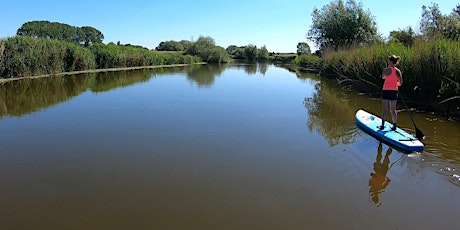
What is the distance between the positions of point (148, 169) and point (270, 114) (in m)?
5.66

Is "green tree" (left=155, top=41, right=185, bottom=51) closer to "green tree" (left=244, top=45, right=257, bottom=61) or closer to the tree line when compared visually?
"green tree" (left=244, top=45, right=257, bottom=61)

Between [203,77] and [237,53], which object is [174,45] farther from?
[203,77]

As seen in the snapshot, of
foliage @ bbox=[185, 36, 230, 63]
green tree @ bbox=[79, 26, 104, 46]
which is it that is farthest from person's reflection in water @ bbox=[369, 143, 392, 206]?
green tree @ bbox=[79, 26, 104, 46]

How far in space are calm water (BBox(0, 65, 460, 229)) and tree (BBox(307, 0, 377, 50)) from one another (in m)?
25.3

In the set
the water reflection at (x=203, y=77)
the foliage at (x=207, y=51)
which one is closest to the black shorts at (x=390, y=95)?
the water reflection at (x=203, y=77)

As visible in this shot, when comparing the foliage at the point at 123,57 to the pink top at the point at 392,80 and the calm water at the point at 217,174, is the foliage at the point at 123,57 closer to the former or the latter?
the calm water at the point at 217,174

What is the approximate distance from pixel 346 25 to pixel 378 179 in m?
31.0

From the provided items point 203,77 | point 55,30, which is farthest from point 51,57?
point 55,30

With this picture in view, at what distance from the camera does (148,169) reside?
5.18 metres

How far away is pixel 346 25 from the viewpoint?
33.2 meters

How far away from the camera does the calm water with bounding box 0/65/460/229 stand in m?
3.75

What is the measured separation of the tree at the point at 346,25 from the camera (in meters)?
32.5

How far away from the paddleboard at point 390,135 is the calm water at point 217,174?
141mm

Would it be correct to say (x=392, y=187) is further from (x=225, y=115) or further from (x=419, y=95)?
(x=419, y=95)
